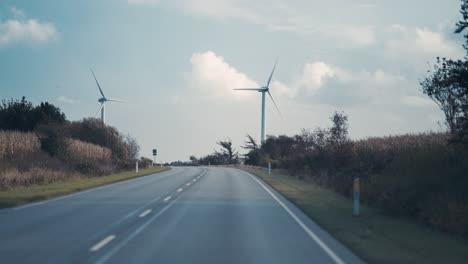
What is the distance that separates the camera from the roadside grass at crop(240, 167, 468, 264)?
10.9m

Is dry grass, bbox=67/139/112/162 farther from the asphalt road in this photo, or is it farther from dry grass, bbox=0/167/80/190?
the asphalt road

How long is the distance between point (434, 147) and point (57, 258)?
45.8 feet

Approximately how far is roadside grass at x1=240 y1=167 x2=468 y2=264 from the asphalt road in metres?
0.46

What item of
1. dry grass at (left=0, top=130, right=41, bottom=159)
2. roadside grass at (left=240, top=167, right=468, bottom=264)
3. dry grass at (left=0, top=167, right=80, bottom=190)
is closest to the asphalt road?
roadside grass at (left=240, top=167, right=468, bottom=264)

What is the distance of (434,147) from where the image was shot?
19.9 m

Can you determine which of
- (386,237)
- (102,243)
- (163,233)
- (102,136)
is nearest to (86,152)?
(102,136)

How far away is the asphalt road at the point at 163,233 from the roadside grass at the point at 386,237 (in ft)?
1.49

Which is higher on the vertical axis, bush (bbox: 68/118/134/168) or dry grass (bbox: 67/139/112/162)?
bush (bbox: 68/118/134/168)

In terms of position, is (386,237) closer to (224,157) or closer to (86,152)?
(86,152)

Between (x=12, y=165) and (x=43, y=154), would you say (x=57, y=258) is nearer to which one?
(x=12, y=165)

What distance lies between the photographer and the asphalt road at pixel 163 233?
10625 millimetres

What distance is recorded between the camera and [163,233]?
13.5 metres

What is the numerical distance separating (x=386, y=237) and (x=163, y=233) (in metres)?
5.10

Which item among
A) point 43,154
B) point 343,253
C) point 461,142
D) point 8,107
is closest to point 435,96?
point 461,142
